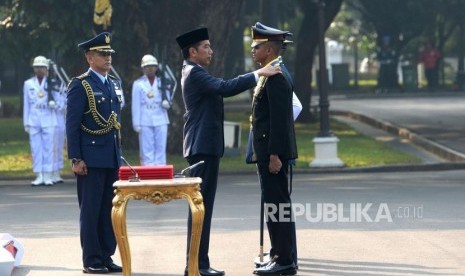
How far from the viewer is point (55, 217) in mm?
16078

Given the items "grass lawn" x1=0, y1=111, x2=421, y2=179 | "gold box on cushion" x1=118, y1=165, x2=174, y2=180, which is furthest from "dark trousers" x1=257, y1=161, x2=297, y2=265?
"grass lawn" x1=0, y1=111, x2=421, y2=179

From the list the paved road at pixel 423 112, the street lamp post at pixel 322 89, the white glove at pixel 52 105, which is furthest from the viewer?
the paved road at pixel 423 112

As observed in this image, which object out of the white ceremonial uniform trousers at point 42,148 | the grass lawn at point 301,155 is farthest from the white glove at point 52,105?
the grass lawn at point 301,155

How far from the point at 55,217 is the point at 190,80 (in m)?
5.43

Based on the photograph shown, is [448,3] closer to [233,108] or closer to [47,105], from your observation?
[233,108]

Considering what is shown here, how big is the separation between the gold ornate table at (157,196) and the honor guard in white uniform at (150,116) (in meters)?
11.3

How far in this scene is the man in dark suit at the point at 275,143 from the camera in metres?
11.2

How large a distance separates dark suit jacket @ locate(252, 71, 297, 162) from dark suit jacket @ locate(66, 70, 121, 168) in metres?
1.32

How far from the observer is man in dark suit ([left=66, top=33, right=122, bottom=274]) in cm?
1166

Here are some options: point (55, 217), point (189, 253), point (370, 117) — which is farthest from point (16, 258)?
point (370, 117)

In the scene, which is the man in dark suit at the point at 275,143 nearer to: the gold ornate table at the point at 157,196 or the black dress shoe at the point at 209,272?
the black dress shoe at the point at 209,272

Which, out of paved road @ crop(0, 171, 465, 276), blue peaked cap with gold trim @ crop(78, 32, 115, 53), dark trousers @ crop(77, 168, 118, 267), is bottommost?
paved road @ crop(0, 171, 465, 276)

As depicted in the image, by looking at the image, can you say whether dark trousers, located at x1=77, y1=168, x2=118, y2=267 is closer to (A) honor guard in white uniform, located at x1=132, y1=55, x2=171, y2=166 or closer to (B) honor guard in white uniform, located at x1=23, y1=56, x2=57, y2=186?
(B) honor guard in white uniform, located at x1=23, y1=56, x2=57, y2=186

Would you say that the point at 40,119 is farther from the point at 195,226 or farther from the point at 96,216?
the point at 195,226
